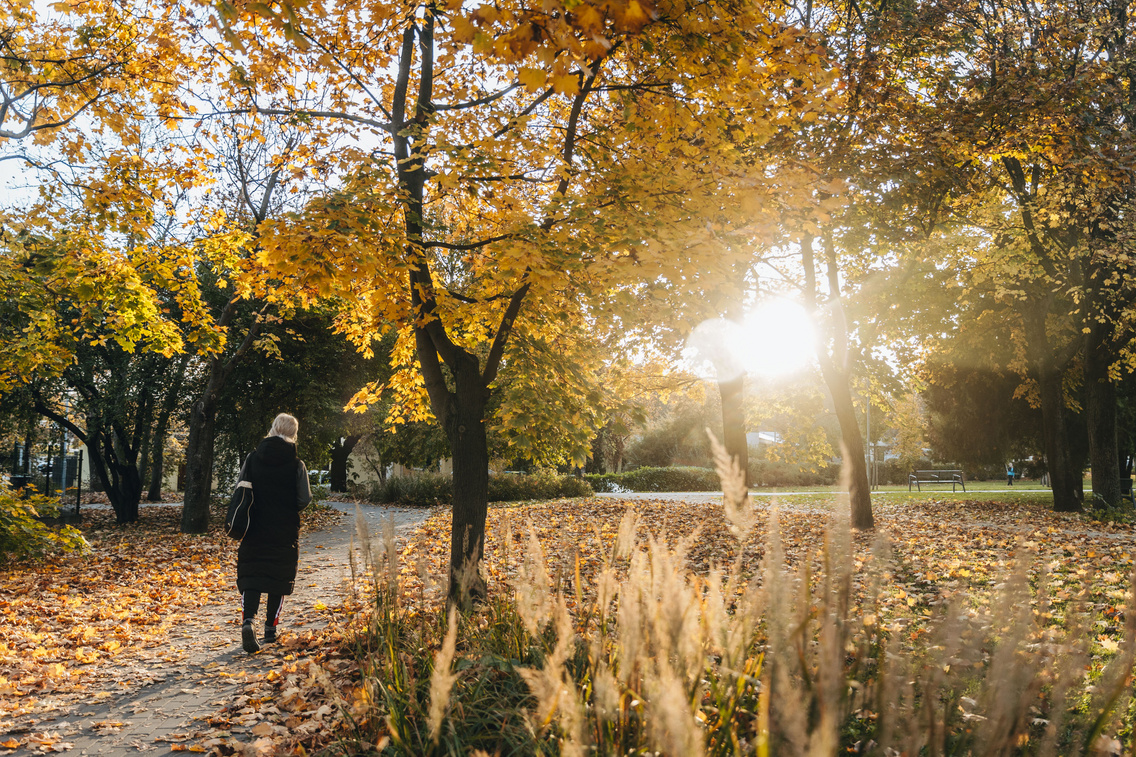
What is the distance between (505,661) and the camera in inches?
142

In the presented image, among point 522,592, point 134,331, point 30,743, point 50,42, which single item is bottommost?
point 30,743

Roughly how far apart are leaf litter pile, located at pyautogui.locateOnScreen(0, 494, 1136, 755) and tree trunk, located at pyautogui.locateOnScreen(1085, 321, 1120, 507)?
1127 millimetres

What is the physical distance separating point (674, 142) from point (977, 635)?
15.9 feet

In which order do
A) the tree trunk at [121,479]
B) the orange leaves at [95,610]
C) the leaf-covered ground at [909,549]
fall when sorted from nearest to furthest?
1. the leaf-covered ground at [909,549]
2. the orange leaves at [95,610]
3. the tree trunk at [121,479]

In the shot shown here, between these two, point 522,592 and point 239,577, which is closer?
point 522,592

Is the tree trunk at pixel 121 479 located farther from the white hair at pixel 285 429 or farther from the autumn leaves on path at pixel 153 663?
the white hair at pixel 285 429

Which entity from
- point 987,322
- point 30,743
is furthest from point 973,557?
point 987,322

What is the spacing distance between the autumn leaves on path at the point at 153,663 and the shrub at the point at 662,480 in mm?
22379

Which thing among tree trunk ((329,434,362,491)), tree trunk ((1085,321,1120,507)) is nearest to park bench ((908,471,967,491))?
tree trunk ((1085,321,1120,507))

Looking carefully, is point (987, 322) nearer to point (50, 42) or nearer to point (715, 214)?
point (715, 214)

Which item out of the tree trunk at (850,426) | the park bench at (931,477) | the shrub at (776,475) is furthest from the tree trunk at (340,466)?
the park bench at (931,477)

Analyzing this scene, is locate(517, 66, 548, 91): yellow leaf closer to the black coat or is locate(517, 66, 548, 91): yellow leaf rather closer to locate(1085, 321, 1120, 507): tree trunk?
the black coat

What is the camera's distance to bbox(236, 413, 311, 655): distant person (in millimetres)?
5488

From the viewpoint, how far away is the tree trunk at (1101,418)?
1412 centimetres
